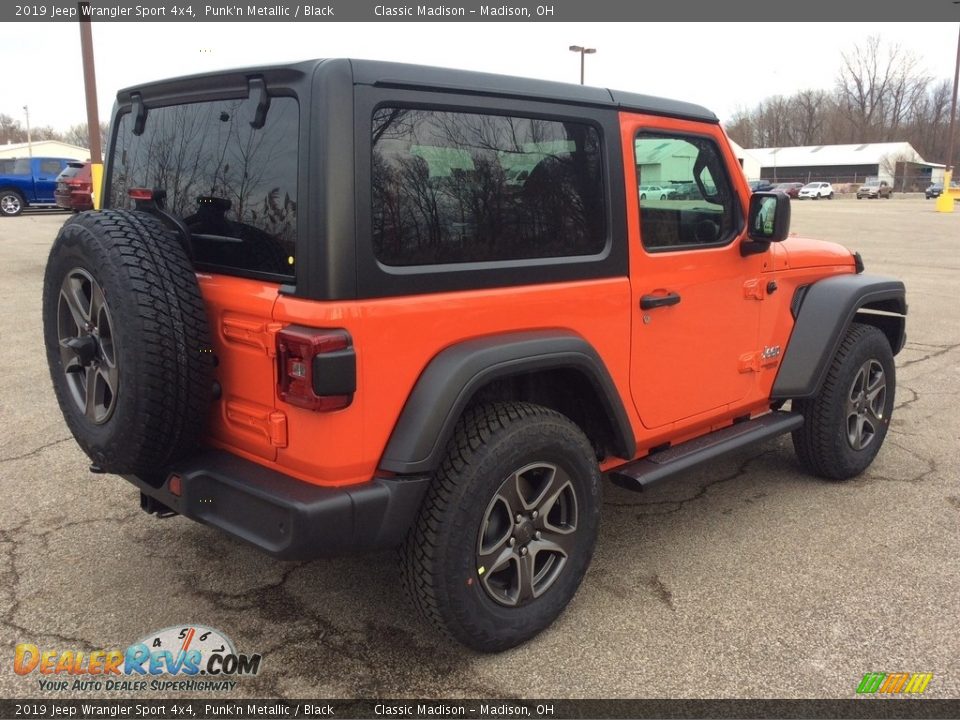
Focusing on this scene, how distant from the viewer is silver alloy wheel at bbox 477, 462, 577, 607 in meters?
2.72

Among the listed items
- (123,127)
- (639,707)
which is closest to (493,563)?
(639,707)

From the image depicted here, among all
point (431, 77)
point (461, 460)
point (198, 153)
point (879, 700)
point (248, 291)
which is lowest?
point (879, 700)

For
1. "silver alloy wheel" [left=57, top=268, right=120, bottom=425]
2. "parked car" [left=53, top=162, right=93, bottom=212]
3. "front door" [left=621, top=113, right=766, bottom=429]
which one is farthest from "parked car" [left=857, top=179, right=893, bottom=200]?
"silver alloy wheel" [left=57, top=268, right=120, bottom=425]

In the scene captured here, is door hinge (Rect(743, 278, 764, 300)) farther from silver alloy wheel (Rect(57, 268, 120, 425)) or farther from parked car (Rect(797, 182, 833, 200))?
parked car (Rect(797, 182, 833, 200))

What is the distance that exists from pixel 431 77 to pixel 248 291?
0.89 metres

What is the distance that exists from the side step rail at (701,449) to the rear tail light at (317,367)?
4.61 ft

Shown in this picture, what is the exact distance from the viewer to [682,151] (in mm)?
3473

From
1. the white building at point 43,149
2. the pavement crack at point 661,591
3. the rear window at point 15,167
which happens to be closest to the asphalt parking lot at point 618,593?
the pavement crack at point 661,591

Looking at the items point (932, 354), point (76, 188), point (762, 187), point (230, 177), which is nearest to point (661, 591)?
point (230, 177)

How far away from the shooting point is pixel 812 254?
4102mm

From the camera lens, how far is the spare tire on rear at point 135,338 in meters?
2.38

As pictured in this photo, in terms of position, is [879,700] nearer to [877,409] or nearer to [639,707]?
[639,707]

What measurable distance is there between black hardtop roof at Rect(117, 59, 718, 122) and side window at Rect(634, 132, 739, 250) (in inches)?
6.0

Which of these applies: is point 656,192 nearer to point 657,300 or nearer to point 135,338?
point 657,300
